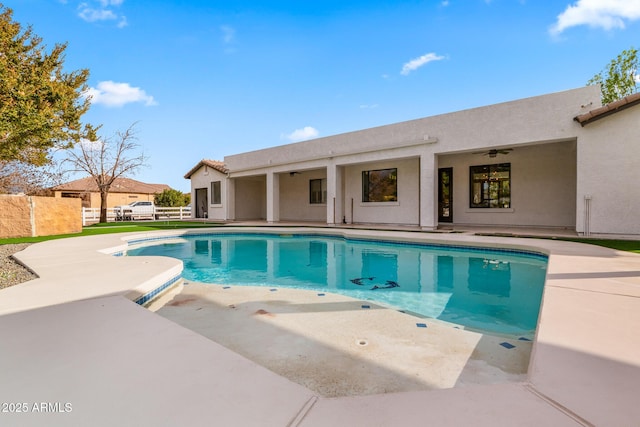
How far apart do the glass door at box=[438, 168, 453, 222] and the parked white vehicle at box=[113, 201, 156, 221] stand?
20895 mm

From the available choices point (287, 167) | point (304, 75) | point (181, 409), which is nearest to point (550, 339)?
point (181, 409)

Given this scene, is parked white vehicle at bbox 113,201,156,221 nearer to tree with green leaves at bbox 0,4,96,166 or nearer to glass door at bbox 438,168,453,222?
tree with green leaves at bbox 0,4,96,166

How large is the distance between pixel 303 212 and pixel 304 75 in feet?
25.9

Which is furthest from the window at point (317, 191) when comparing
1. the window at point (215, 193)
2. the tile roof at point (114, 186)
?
the tile roof at point (114, 186)

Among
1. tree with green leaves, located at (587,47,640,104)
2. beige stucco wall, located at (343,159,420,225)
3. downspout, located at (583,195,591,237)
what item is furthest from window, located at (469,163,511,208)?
tree with green leaves, located at (587,47,640,104)

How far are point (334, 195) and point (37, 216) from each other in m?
11.8

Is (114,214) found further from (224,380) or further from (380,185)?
(224,380)

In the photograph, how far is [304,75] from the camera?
17469mm

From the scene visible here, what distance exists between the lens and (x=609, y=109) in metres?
8.74

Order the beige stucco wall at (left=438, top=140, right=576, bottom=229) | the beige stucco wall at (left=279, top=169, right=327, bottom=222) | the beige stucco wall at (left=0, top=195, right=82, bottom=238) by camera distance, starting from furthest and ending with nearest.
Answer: the beige stucco wall at (left=279, top=169, right=327, bottom=222) < the beige stucco wall at (left=438, top=140, right=576, bottom=229) < the beige stucco wall at (left=0, top=195, right=82, bottom=238)

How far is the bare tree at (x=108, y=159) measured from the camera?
21.0m

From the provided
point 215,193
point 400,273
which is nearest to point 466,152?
point 400,273

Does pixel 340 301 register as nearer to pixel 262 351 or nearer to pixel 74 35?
pixel 262 351

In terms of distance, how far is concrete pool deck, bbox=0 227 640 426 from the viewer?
1.60 m
